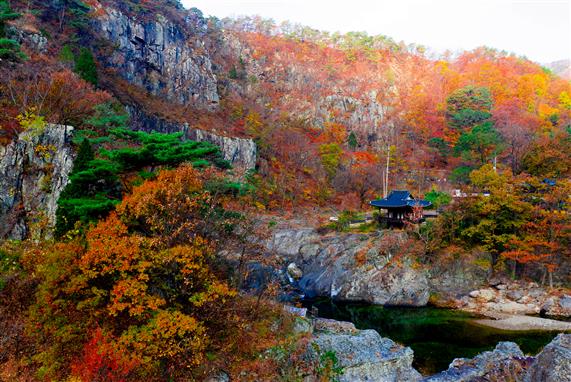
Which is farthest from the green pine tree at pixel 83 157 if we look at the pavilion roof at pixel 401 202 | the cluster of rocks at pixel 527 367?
the pavilion roof at pixel 401 202

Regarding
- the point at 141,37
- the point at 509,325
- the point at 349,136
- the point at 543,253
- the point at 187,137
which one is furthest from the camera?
the point at 349,136

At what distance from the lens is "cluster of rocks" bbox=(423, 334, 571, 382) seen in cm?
484

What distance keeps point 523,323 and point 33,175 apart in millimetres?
22857

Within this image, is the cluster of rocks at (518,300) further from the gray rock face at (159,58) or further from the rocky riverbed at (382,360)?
the gray rock face at (159,58)

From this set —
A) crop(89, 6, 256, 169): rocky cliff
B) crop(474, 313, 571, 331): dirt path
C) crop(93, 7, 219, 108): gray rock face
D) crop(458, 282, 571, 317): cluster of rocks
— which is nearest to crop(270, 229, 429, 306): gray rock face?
crop(458, 282, 571, 317): cluster of rocks

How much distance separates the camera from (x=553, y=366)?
490 cm

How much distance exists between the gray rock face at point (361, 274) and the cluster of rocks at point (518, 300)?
2.72 meters

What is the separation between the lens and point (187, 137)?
114 ft

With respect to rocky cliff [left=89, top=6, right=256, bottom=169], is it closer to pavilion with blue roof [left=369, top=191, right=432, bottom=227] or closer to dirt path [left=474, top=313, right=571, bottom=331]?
pavilion with blue roof [left=369, top=191, right=432, bottom=227]

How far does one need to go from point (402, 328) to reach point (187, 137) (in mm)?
26642

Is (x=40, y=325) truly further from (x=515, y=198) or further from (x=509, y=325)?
(x=515, y=198)

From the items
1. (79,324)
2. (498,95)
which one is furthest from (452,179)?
(79,324)

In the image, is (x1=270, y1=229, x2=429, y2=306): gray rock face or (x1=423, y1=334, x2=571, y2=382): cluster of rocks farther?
(x1=270, y1=229, x2=429, y2=306): gray rock face

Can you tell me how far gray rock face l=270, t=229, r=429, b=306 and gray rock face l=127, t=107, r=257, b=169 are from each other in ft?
50.0
